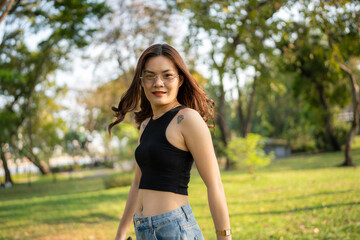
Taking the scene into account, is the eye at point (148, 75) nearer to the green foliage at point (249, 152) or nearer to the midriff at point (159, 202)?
the midriff at point (159, 202)

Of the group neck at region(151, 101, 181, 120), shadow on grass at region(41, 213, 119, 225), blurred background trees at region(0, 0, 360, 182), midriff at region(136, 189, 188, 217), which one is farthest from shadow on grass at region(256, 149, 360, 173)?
midriff at region(136, 189, 188, 217)

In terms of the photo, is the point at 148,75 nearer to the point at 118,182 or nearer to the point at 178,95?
the point at 178,95

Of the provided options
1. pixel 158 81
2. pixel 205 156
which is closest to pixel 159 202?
pixel 205 156

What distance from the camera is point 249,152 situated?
13.5 m

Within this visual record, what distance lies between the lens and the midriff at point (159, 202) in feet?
6.07

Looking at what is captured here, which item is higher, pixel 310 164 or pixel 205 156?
pixel 205 156

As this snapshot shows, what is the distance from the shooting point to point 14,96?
78.7ft

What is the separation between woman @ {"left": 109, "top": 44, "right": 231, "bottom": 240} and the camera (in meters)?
1.81

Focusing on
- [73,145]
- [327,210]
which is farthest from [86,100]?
[327,210]

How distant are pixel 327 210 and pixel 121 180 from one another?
937cm

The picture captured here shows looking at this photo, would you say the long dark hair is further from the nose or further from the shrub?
the shrub

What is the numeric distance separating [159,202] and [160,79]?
26.8 inches

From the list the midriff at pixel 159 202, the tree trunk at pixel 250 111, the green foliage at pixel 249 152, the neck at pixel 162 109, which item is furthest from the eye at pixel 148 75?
the tree trunk at pixel 250 111

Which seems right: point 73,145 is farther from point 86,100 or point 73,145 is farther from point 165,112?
point 165,112
